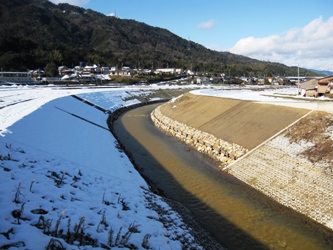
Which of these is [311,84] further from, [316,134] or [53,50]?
[53,50]

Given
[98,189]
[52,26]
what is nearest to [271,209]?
[98,189]

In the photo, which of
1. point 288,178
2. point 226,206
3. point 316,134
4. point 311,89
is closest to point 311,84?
point 311,89

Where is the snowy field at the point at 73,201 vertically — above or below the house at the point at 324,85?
below

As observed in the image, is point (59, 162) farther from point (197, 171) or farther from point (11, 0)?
point (11, 0)

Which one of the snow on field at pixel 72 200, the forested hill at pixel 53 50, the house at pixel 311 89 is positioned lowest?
the snow on field at pixel 72 200

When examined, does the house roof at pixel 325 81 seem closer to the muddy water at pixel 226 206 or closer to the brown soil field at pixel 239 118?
the brown soil field at pixel 239 118

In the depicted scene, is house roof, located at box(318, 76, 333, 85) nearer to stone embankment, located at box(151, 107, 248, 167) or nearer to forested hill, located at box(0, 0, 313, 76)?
stone embankment, located at box(151, 107, 248, 167)

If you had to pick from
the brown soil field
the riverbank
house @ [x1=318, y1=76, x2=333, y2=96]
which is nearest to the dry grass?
the riverbank

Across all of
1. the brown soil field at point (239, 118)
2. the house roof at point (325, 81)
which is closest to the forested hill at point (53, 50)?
the brown soil field at point (239, 118)

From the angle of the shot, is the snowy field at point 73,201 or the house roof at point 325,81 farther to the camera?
the house roof at point 325,81
